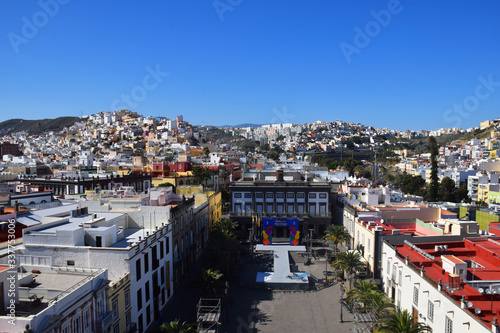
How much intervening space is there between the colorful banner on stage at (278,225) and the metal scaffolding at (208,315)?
850 inches

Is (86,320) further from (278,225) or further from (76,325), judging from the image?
(278,225)

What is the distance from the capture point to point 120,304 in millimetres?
19359

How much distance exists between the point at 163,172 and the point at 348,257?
167ft

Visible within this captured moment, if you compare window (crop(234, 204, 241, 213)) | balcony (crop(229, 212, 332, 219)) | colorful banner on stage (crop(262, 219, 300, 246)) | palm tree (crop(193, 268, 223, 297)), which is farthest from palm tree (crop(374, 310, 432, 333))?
window (crop(234, 204, 241, 213))

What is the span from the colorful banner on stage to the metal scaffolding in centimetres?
2158

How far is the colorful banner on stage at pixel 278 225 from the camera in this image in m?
47.7

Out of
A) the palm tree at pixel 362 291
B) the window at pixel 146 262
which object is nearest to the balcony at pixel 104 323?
the window at pixel 146 262

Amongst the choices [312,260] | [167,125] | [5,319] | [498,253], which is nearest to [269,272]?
[312,260]

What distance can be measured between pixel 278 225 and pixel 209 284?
2332 centimetres

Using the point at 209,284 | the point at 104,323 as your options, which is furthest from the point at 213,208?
the point at 104,323

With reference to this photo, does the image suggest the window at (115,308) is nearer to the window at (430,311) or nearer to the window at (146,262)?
the window at (146,262)

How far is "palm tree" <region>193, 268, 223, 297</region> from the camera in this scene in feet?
85.7

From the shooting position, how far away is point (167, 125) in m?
188

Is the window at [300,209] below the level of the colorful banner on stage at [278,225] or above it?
above
